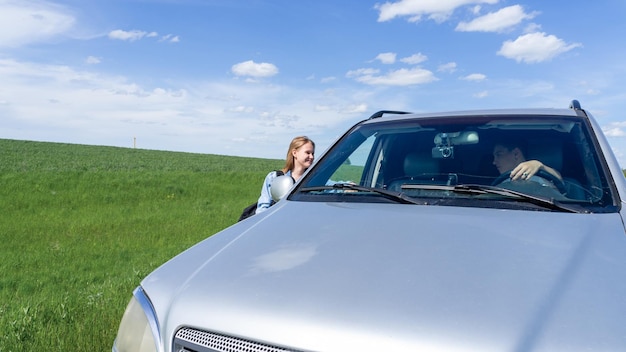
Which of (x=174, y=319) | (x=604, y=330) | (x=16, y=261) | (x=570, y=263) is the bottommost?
(x=16, y=261)

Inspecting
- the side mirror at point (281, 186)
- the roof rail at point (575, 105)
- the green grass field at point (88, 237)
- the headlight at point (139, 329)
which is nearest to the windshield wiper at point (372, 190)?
the side mirror at point (281, 186)

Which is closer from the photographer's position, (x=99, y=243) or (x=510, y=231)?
(x=510, y=231)

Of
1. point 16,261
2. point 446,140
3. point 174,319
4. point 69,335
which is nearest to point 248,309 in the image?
point 174,319

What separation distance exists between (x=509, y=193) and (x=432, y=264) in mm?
930

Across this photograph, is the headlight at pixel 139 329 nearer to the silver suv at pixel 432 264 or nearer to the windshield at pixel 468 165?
the silver suv at pixel 432 264

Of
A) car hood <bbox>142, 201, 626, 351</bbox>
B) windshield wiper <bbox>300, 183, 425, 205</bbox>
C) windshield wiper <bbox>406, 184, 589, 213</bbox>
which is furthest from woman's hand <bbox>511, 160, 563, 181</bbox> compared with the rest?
windshield wiper <bbox>300, 183, 425, 205</bbox>

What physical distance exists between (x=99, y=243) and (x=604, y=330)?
11.8m

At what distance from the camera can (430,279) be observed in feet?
6.52

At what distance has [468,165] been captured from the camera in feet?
11.0

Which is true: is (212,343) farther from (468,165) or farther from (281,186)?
(468,165)

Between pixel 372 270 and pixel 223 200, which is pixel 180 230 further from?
pixel 372 270

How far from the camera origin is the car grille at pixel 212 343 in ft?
6.19

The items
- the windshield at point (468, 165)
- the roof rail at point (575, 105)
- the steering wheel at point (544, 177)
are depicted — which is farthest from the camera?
the roof rail at point (575, 105)

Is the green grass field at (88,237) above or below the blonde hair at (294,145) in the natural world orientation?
below
